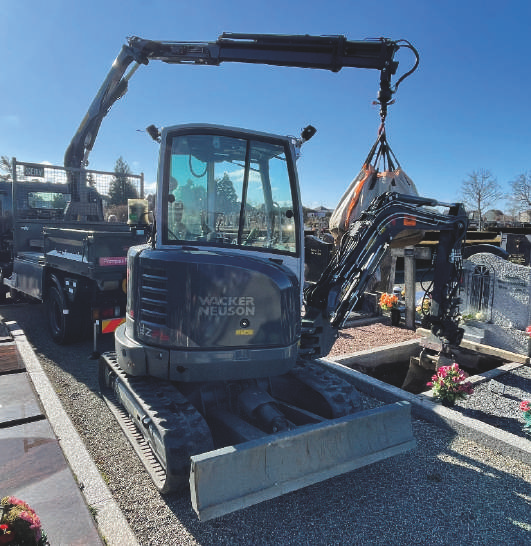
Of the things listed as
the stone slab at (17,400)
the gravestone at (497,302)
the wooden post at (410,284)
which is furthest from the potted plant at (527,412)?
the stone slab at (17,400)

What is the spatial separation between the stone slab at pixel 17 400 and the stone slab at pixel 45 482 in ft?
0.74

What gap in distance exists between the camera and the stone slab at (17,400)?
450 centimetres

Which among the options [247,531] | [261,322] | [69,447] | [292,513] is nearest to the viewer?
[247,531]

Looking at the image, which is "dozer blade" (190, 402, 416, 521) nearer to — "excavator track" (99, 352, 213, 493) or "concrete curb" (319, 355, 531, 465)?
"excavator track" (99, 352, 213, 493)

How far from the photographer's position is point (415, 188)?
6.82 metres

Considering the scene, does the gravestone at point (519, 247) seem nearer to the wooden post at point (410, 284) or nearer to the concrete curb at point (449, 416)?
the wooden post at point (410, 284)

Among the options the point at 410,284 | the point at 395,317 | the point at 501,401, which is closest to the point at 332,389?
the point at 501,401

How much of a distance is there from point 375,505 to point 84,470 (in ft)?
7.80

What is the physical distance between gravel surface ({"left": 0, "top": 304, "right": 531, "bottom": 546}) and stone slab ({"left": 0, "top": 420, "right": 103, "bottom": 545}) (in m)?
0.30

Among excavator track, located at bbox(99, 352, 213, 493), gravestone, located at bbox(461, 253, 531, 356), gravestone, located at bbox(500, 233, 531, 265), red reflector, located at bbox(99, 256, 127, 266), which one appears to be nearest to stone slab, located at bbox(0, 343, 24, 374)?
red reflector, located at bbox(99, 256, 127, 266)

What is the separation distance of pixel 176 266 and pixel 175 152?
1.02 metres

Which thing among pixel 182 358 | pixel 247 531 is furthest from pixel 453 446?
pixel 182 358

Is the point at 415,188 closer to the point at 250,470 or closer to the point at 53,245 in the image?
the point at 250,470

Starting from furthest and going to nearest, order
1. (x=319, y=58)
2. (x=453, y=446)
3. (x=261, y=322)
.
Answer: (x=319, y=58)
(x=453, y=446)
(x=261, y=322)
